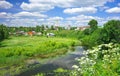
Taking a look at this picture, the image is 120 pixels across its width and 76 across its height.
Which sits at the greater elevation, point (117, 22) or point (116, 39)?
point (117, 22)

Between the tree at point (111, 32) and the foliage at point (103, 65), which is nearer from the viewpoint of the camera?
the foliage at point (103, 65)

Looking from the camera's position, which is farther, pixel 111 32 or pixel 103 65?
pixel 111 32

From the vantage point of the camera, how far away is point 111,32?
55.9 metres

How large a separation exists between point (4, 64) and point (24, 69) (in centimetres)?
563

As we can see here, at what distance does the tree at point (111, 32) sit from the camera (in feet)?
179

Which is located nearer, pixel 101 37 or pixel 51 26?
pixel 101 37

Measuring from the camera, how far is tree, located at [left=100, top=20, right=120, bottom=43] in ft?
179

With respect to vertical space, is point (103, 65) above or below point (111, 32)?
above

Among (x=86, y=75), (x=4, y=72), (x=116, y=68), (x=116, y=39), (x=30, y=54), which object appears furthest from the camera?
(x=116, y=39)

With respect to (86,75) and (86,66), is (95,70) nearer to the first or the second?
(86,75)

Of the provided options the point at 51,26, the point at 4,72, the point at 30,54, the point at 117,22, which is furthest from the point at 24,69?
the point at 51,26

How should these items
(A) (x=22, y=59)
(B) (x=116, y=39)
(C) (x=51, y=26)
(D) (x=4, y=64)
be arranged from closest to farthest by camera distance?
(D) (x=4, y=64), (A) (x=22, y=59), (B) (x=116, y=39), (C) (x=51, y=26)

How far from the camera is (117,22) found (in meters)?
58.0

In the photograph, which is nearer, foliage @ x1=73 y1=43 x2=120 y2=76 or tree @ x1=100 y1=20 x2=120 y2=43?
foliage @ x1=73 y1=43 x2=120 y2=76
